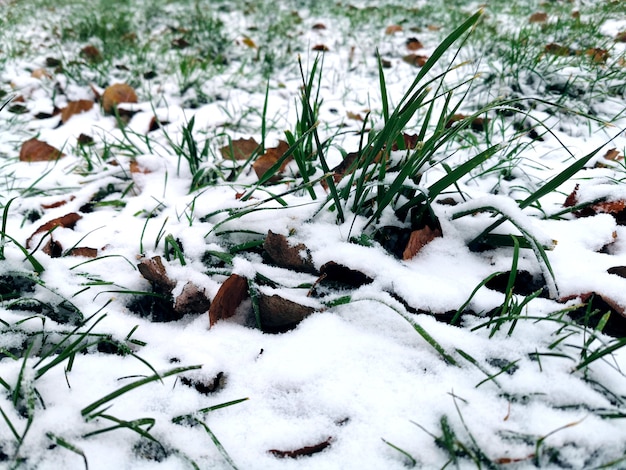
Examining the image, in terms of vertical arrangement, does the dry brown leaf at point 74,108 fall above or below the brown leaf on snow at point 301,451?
above

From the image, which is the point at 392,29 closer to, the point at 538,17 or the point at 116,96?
the point at 538,17

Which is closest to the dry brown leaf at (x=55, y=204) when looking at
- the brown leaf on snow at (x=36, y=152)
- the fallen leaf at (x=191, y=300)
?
the brown leaf on snow at (x=36, y=152)

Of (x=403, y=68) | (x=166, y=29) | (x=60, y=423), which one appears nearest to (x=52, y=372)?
(x=60, y=423)

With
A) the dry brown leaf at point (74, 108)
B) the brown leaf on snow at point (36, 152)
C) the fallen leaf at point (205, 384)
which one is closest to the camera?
the fallen leaf at point (205, 384)

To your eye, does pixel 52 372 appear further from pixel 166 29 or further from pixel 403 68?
pixel 166 29

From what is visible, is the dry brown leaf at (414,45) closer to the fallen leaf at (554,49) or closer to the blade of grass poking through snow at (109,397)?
the fallen leaf at (554,49)

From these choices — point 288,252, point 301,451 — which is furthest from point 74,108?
point 301,451
